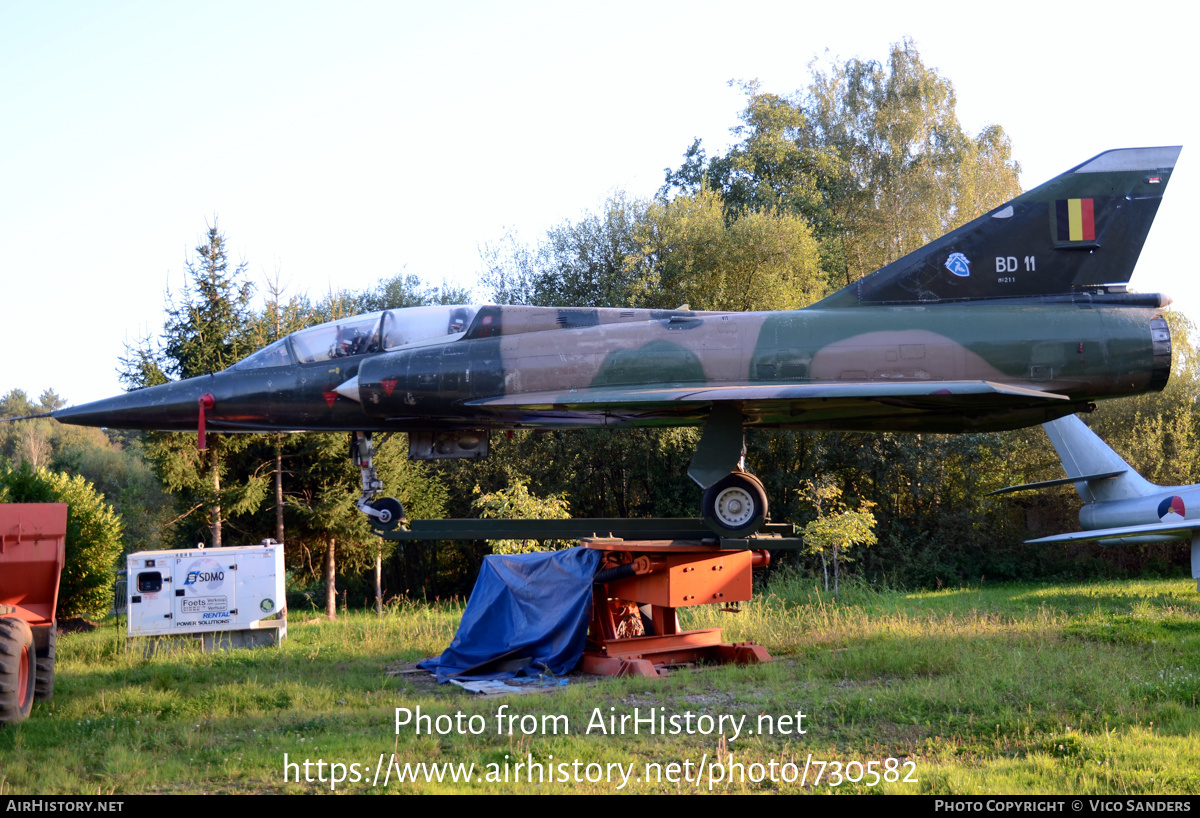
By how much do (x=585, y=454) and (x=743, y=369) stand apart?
59.8 feet

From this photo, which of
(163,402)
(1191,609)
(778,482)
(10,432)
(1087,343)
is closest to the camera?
(1087,343)

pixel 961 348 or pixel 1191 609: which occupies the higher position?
pixel 961 348

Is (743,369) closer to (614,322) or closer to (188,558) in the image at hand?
(614,322)

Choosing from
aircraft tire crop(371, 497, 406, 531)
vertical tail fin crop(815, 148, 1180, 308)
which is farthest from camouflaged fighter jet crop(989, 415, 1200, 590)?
aircraft tire crop(371, 497, 406, 531)

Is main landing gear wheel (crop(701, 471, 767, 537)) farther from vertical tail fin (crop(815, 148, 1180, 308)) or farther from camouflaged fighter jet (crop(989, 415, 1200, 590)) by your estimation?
camouflaged fighter jet (crop(989, 415, 1200, 590))

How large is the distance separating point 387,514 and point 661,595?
10.5 ft

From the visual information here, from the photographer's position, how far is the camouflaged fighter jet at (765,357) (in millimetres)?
8906

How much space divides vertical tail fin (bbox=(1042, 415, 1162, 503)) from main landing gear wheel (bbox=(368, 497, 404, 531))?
52.0ft

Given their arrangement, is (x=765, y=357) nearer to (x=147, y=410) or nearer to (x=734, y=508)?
(x=734, y=508)

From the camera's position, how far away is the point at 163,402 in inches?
379

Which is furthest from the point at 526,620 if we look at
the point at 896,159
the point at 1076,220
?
the point at 896,159

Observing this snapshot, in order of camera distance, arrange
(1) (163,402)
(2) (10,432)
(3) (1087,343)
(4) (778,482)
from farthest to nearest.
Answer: (2) (10,432) → (4) (778,482) → (1) (163,402) → (3) (1087,343)
